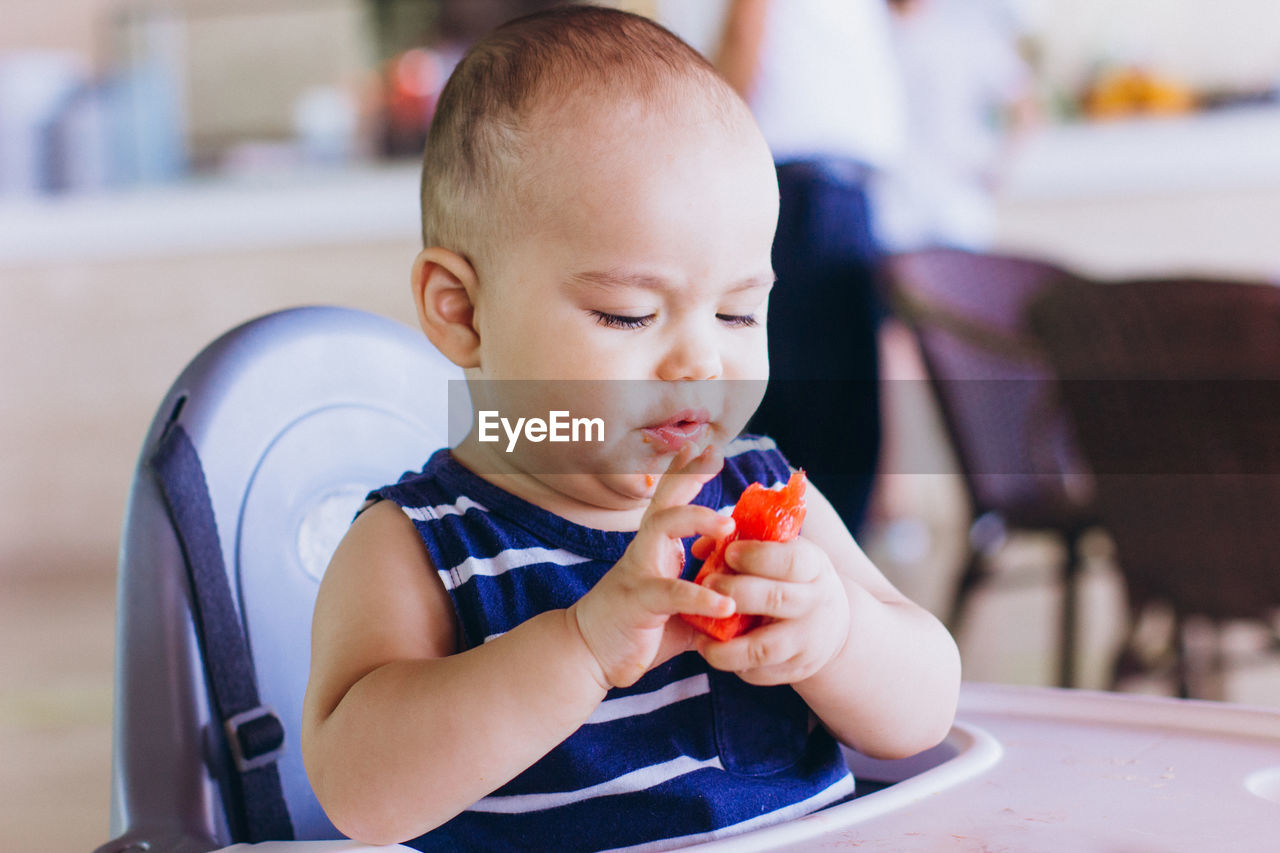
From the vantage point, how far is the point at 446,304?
0.55 metres

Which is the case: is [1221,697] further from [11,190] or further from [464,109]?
[11,190]

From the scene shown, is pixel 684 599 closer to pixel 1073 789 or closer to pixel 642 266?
pixel 642 266

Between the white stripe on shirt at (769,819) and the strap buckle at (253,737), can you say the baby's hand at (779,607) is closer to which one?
the white stripe on shirt at (769,819)

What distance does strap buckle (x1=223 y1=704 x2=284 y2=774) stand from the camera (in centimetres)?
60

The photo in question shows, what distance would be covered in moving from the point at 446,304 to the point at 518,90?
10 cm

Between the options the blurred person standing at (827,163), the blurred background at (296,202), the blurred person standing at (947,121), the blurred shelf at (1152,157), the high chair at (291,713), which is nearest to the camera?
the high chair at (291,713)

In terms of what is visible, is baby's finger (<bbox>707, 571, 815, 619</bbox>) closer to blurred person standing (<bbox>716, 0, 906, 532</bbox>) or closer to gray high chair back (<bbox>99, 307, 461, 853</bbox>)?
gray high chair back (<bbox>99, 307, 461, 853</bbox>)

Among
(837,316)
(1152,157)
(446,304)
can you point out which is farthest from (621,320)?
(1152,157)

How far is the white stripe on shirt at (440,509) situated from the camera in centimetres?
54

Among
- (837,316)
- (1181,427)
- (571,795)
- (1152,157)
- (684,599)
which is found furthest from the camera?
(1152,157)

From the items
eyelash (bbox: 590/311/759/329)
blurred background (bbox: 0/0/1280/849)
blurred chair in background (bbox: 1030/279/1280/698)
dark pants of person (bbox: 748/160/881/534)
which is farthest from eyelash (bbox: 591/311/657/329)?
blurred background (bbox: 0/0/1280/849)

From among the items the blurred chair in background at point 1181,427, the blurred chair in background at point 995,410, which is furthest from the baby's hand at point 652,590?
the blurred chair in background at point 995,410

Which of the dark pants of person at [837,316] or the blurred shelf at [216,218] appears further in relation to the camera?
the blurred shelf at [216,218]

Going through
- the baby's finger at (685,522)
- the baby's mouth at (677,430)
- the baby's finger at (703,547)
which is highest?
the baby's mouth at (677,430)
